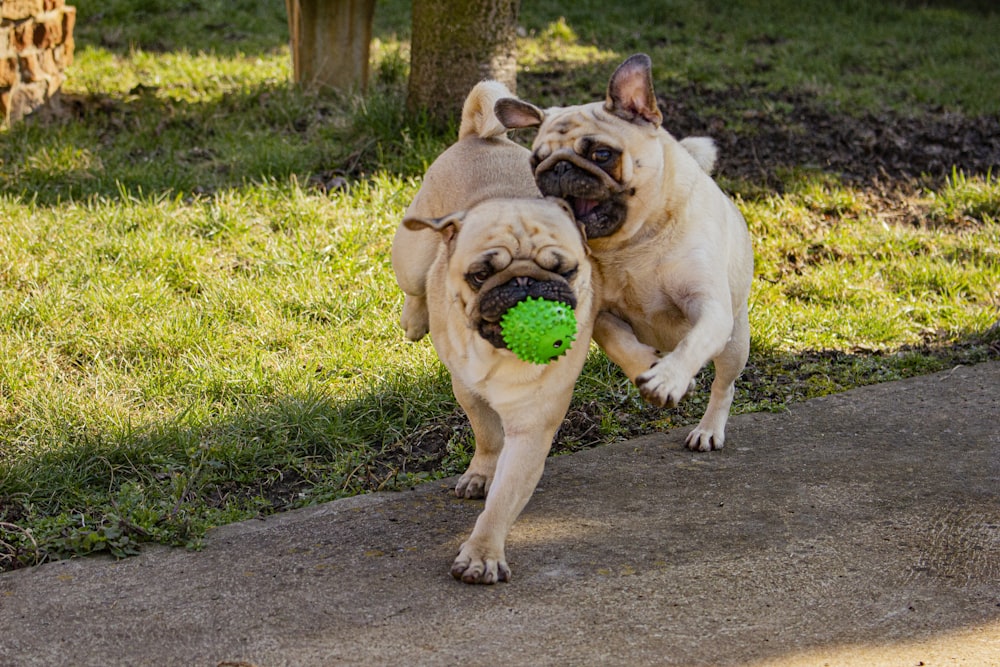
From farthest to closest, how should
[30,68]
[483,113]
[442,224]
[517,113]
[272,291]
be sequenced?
[30,68], [272,291], [483,113], [517,113], [442,224]

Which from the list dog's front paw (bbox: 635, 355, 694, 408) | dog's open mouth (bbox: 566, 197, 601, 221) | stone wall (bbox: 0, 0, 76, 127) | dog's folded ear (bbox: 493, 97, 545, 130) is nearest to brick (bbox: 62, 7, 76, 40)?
stone wall (bbox: 0, 0, 76, 127)

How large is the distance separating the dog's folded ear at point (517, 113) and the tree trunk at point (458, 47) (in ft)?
11.2

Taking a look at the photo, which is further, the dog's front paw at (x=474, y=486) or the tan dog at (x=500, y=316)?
the dog's front paw at (x=474, y=486)

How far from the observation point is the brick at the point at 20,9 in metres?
8.09

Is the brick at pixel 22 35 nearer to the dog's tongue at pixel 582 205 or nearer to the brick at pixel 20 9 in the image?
the brick at pixel 20 9

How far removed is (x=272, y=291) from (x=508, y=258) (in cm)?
286

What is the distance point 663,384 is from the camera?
3568 millimetres

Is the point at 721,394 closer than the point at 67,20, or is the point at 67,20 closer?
the point at 721,394

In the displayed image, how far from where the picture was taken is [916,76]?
11.4 m

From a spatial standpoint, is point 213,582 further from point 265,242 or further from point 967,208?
point 967,208

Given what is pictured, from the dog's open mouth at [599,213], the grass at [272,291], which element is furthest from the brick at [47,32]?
the dog's open mouth at [599,213]

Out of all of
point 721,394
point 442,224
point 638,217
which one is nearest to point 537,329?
point 442,224

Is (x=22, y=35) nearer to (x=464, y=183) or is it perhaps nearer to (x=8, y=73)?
(x=8, y=73)

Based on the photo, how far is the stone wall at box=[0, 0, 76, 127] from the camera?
820 centimetres
